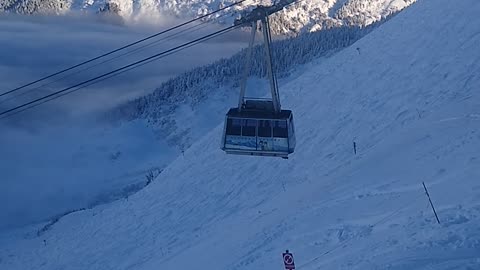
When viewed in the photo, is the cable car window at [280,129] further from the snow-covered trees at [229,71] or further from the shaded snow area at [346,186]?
the snow-covered trees at [229,71]

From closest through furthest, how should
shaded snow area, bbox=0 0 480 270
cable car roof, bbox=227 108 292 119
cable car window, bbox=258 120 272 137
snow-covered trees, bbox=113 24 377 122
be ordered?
shaded snow area, bbox=0 0 480 270 → cable car roof, bbox=227 108 292 119 → cable car window, bbox=258 120 272 137 → snow-covered trees, bbox=113 24 377 122

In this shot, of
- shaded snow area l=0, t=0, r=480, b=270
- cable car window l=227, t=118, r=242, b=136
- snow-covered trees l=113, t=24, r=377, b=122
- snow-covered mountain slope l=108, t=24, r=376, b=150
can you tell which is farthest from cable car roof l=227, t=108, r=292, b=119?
snow-covered trees l=113, t=24, r=377, b=122

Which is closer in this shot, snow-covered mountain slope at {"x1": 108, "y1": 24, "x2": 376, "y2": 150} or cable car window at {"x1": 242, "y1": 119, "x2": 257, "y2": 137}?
cable car window at {"x1": 242, "y1": 119, "x2": 257, "y2": 137}

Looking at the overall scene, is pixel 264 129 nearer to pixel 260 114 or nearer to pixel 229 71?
pixel 260 114

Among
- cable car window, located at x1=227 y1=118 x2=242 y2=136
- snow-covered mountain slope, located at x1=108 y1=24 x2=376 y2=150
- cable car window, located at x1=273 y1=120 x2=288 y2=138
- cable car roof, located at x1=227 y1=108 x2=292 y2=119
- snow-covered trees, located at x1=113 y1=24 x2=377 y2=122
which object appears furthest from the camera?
snow-covered trees, located at x1=113 y1=24 x2=377 y2=122

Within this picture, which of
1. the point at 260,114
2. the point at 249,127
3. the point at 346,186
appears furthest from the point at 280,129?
the point at 346,186

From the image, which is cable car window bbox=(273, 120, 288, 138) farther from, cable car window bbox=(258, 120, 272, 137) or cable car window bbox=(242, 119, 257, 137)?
cable car window bbox=(242, 119, 257, 137)
